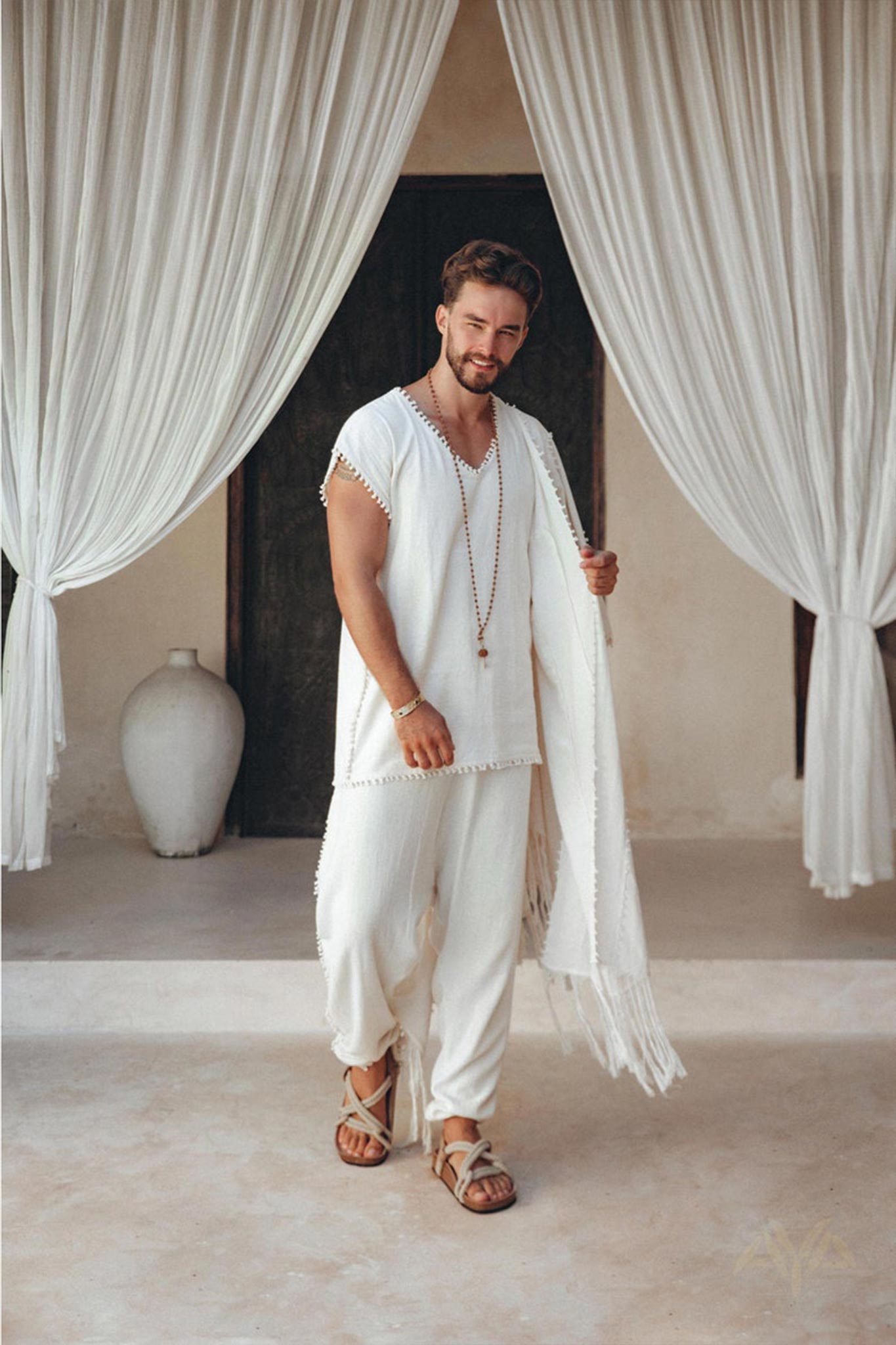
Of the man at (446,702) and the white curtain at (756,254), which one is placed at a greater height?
the white curtain at (756,254)

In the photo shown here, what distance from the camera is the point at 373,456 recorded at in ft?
7.80

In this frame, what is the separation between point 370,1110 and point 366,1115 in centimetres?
2

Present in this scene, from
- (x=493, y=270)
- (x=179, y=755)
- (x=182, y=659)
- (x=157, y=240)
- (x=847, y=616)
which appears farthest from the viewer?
(x=182, y=659)

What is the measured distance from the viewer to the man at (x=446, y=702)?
7.79 feet

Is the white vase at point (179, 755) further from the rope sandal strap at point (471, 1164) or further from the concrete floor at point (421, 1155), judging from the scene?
the rope sandal strap at point (471, 1164)

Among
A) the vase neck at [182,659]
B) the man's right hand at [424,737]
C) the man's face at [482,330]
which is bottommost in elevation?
the vase neck at [182,659]

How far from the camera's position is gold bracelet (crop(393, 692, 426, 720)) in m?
2.34

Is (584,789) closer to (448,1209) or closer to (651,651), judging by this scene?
(448,1209)

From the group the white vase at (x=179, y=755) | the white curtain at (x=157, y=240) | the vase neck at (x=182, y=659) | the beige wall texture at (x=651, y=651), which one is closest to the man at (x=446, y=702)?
Answer: the white curtain at (x=157, y=240)

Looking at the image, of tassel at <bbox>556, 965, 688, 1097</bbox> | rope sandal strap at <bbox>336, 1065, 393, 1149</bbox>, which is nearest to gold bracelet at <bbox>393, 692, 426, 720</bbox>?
tassel at <bbox>556, 965, 688, 1097</bbox>

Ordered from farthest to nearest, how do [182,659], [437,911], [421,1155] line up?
[182,659] < [421,1155] < [437,911]

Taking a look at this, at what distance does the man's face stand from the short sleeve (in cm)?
18

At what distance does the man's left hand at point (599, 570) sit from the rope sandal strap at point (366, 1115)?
1033mm

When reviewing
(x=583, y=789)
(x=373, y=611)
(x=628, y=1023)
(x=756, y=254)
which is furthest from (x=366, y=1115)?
(x=756, y=254)
